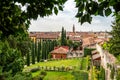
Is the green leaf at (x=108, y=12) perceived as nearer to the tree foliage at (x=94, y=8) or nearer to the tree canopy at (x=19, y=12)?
the tree foliage at (x=94, y=8)

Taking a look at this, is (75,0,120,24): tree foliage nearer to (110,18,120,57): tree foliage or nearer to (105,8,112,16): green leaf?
(105,8,112,16): green leaf

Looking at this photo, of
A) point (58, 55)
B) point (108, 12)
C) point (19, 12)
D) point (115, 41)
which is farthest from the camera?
point (58, 55)

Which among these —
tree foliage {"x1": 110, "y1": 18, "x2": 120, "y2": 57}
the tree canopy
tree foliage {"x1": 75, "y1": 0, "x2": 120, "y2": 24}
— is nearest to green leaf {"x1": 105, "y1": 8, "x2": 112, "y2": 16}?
tree foliage {"x1": 75, "y1": 0, "x2": 120, "y2": 24}

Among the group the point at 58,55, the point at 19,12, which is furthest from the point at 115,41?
the point at 19,12

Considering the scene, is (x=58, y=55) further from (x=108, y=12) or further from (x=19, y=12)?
(x=108, y=12)

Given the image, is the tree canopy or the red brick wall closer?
the tree canopy

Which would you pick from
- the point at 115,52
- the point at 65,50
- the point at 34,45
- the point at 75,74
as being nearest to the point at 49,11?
the point at 75,74

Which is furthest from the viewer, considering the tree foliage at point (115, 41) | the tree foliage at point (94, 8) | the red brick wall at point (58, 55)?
the red brick wall at point (58, 55)

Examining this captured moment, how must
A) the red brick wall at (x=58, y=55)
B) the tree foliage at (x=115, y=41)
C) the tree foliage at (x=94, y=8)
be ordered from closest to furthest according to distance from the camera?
the tree foliage at (x=94, y=8) < the tree foliage at (x=115, y=41) < the red brick wall at (x=58, y=55)

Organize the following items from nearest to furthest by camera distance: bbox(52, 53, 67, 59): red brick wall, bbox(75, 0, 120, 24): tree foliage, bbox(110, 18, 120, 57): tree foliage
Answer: bbox(75, 0, 120, 24): tree foliage
bbox(110, 18, 120, 57): tree foliage
bbox(52, 53, 67, 59): red brick wall

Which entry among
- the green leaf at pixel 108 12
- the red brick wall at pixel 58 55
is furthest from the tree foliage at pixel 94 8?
Result: the red brick wall at pixel 58 55

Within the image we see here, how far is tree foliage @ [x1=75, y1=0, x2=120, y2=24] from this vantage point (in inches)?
208

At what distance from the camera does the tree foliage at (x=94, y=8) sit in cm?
529

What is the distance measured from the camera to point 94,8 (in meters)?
5.47
